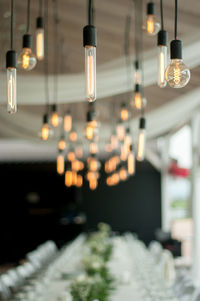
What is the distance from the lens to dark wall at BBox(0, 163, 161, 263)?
15.7 m

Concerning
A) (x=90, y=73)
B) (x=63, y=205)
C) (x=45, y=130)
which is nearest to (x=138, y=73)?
(x=45, y=130)

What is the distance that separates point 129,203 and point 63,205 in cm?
217

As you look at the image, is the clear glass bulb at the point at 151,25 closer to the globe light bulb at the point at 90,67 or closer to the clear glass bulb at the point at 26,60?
the clear glass bulb at the point at 26,60

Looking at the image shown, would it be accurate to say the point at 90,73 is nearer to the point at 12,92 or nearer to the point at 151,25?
the point at 12,92

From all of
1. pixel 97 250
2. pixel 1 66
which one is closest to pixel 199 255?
pixel 97 250

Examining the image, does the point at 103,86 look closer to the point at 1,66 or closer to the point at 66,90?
the point at 66,90

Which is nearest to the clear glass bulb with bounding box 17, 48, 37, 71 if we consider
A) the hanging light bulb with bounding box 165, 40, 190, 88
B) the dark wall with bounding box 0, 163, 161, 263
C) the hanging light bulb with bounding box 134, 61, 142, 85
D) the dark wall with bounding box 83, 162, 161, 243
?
the hanging light bulb with bounding box 165, 40, 190, 88

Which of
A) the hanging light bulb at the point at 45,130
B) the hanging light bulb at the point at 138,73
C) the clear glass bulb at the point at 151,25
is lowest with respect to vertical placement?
the hanging light bulb at the point at 45,130

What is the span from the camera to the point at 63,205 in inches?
655

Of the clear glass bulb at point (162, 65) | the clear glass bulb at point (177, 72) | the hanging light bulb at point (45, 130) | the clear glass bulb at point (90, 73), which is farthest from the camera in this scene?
the hanging light bulb at point (45, 130)

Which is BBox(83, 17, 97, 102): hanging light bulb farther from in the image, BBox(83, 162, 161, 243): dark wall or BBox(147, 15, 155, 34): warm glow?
BBox(83, 162, 161, 243): dark wall

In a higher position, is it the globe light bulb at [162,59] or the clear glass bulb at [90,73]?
the globe light bulb at [162,59]

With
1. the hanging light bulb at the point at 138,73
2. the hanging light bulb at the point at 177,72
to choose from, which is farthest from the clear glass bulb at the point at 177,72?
the hanging light bulb at the point at 138,73

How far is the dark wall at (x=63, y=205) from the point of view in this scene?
51.7ft
